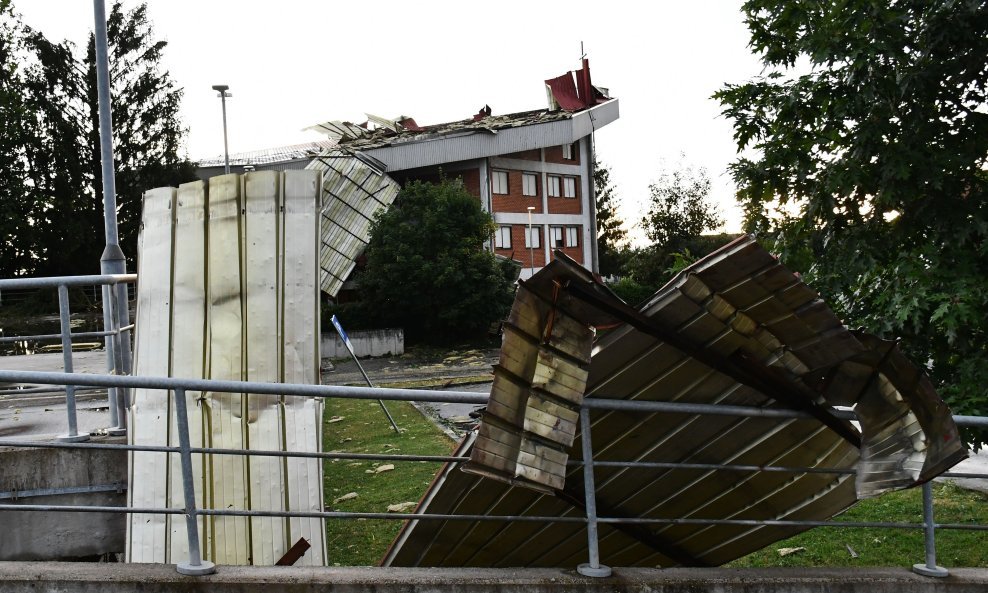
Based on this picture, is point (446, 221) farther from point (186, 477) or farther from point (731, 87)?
point (186, 477)

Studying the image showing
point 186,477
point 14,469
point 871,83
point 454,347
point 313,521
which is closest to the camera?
point 186,477

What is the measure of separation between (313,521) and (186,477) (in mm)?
1801

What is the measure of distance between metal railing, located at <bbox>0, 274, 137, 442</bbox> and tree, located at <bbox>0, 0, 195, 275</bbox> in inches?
1408

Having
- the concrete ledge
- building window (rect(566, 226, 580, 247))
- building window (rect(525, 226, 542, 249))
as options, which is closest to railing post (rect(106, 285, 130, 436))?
the concrete ledge

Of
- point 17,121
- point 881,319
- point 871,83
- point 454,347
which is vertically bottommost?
point 454,347

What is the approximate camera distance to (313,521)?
16.8ft

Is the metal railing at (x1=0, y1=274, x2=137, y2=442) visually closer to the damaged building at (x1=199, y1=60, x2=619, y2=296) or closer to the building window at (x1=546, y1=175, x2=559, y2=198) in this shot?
the damaged building at (x1=199, y1=60, x2=619, y2=296)

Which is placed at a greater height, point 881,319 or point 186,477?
point 881,319

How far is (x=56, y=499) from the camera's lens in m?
6.05

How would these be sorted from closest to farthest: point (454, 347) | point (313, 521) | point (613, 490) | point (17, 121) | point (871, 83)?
point (613, 490) → point (313, 521) → point (871, 83) → point (454, 347) → point (17, 121)

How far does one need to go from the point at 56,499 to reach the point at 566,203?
4088 cm

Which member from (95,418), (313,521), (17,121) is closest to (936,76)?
(313,521)

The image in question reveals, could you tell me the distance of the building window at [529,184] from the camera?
140 feet

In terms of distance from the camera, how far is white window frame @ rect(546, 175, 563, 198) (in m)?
44.2
